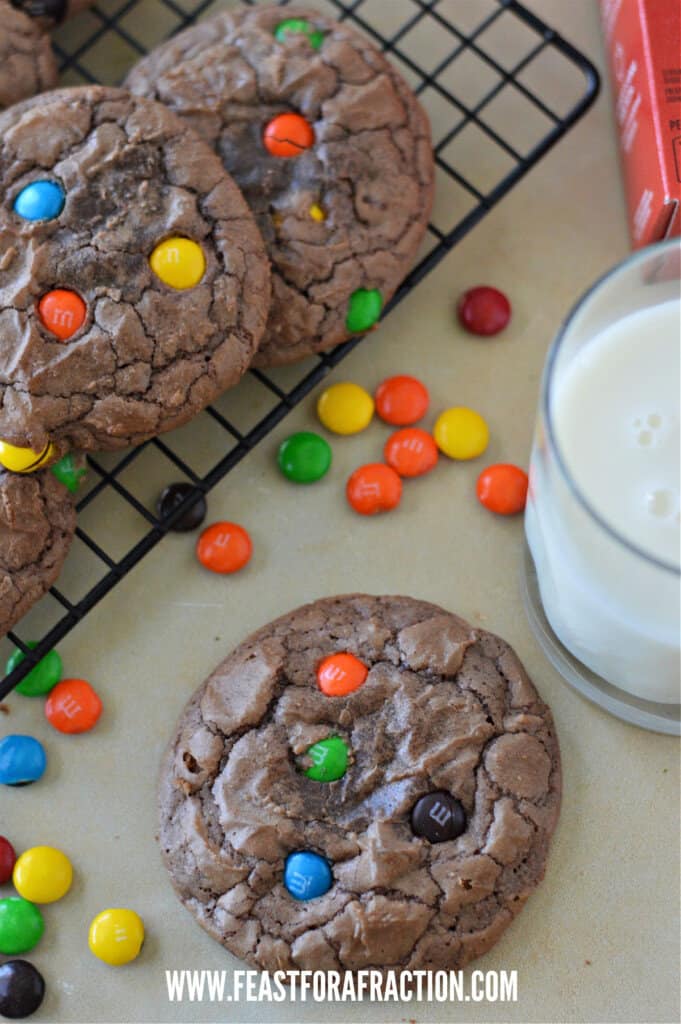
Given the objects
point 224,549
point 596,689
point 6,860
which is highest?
point 224,549

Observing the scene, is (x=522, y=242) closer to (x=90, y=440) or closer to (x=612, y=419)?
(x=612, y=419)

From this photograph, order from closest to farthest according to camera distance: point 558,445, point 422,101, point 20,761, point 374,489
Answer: point 558,445, point 20,761, point 374,489, point 422,101

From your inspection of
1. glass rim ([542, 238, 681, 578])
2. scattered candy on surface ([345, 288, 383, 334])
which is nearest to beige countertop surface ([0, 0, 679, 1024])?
scattered candy on surface ([345, 288, 383, 334])

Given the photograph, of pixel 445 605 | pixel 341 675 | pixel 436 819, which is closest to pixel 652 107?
pixel 445 605

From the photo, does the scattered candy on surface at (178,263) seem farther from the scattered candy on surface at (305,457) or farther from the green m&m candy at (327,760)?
the green m&m candy at (327,760)

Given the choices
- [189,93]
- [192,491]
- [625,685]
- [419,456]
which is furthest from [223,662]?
[189,93]

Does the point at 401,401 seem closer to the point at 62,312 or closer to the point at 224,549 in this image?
the point at 224,549
